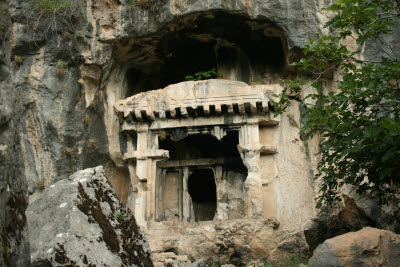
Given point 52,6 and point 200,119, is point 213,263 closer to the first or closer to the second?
point 200,119

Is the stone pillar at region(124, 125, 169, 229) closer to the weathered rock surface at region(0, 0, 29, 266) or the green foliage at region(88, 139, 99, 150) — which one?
the green foliage at region(88, 139, 99, 150)

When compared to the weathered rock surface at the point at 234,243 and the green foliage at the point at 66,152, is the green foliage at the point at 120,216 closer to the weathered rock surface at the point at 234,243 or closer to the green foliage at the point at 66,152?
the weathered rock surface at the point at 234,243

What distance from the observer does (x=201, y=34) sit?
41.5 ft

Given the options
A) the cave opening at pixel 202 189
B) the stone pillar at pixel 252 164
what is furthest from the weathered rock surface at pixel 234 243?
the cave opening at pixel 202 189

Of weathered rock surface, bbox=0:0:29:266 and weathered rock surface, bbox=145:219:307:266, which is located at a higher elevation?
weathered rock surface, bbox=0:0:29:266

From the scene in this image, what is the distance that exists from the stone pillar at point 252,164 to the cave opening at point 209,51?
6.32 feet

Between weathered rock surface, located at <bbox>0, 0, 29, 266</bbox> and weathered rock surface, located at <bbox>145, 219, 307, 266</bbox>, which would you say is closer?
weathered rock surface, located at <bbox>0, 0, 29, 266</bbox>

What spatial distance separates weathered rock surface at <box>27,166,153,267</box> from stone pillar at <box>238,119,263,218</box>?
21.5ft

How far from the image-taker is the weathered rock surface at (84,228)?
359 cm

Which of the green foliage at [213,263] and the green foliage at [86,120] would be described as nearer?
the green foliage at [213,263]

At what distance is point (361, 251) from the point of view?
620cm

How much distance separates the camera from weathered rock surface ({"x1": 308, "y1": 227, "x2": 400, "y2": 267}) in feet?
20.2

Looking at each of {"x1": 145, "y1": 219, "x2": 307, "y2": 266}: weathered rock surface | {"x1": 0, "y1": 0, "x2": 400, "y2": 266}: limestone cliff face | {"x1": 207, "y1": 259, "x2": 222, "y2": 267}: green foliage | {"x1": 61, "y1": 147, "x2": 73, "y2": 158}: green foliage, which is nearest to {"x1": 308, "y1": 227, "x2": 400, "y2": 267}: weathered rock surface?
{"x1": 207, "y1": 259, "x2": 222, "y2": 267}: green foliage

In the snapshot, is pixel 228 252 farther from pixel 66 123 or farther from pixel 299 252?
pixel 66 123
